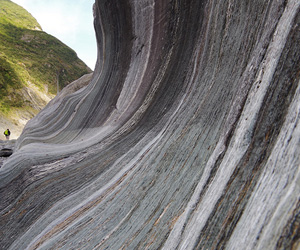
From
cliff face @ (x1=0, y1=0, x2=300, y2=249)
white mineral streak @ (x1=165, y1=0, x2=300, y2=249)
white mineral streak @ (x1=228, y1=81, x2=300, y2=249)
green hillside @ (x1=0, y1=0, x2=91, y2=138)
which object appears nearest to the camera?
white mineral streak @ (x1=228, y1=81, x2=300, y2=249)

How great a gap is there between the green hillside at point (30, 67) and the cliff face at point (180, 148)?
51.1ft

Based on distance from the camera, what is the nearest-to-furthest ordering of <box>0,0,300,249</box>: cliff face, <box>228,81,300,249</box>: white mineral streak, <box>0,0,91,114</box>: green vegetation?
1. <box>228,81,300,249</box>: white mineral streak
2. <box>0,0,300,249</box>: cliff face
3. <box>0,0,91,114</box>: green vegetation

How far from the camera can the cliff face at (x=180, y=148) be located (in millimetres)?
1765

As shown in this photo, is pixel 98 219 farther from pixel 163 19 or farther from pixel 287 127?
pixel 163 19

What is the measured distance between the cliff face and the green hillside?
1557 cm

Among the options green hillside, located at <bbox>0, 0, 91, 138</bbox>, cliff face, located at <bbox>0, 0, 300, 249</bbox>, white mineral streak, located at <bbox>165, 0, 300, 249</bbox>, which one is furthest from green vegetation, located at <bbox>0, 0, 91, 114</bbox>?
white mineral streak, located at <bbox>165, 0, 300, 249</bbox>

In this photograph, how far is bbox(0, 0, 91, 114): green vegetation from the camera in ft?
66.8

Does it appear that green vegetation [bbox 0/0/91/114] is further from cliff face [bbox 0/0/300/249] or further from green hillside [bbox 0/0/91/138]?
cliff face [bbox 0/0/300/249]

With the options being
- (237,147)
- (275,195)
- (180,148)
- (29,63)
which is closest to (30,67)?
(29,63)

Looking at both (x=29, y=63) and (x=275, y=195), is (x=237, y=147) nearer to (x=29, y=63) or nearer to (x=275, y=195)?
(x=275, y=195)

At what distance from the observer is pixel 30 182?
4180mm

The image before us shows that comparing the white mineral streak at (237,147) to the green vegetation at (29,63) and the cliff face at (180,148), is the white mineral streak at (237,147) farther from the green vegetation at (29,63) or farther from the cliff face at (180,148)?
the green vegetation at (29,63)

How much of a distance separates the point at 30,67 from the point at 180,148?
82.2 ft

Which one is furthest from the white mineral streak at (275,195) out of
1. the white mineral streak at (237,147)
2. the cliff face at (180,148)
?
the white mineral streak at (237,147)
